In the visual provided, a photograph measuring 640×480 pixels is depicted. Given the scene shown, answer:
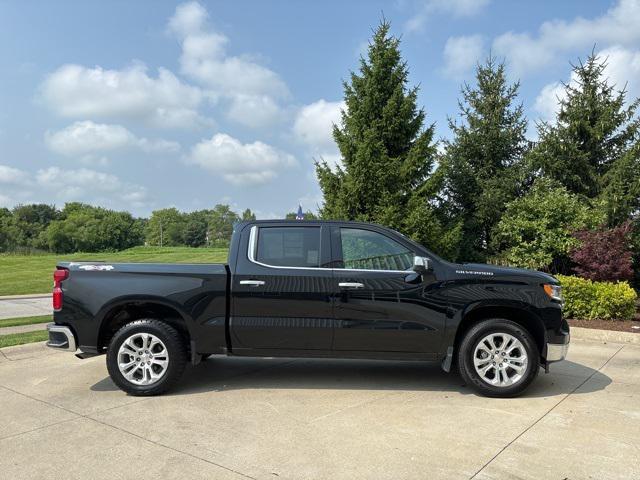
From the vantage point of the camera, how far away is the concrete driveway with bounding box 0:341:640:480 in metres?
3.44

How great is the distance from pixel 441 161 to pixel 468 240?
8.20 ft

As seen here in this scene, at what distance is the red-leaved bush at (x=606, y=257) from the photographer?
9.82 m

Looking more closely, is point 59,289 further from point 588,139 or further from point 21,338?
point 588,139

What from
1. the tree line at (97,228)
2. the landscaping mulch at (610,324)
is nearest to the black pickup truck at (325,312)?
the landscaping mulch at (610,324)

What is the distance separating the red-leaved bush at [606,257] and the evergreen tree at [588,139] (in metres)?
4.20

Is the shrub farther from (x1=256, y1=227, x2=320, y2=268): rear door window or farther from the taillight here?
the taillight

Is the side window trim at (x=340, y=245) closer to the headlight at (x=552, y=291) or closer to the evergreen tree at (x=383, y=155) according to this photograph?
the headlight at (x=552, y=291)

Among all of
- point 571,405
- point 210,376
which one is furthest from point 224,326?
point 571,405

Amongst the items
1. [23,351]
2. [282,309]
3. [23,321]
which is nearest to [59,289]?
[282,309]

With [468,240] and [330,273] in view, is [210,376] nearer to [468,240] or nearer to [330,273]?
[330,273]

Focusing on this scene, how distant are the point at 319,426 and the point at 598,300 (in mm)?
6927

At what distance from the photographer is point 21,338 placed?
790cm

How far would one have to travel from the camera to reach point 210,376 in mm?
5875

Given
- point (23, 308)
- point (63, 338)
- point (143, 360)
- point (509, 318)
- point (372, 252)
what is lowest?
point (23, 308)
